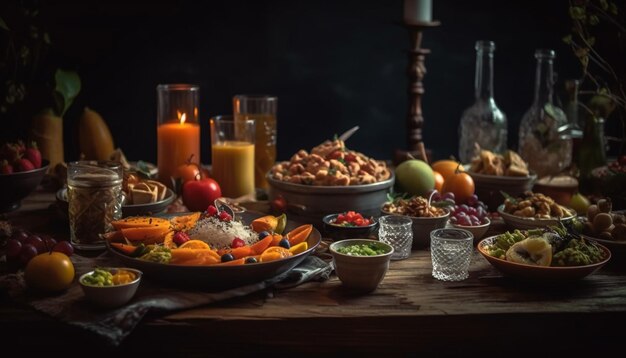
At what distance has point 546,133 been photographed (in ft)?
9.35

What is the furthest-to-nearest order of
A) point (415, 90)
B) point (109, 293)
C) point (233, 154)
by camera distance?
point (415, 90) < point (233, 154) < point (109, 293)

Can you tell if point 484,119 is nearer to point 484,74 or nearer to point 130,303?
point 484,74

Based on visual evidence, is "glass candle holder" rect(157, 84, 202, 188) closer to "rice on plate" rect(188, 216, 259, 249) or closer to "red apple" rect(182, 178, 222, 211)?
"red apple" rect(182, 178, 222, 211)

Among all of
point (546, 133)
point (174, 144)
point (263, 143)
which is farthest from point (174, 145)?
point (546, 133)

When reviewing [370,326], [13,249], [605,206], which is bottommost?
[370,326]

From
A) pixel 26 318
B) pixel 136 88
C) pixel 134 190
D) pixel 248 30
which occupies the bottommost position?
pixel 26 318

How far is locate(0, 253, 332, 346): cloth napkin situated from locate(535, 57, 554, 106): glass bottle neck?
57.3 inches

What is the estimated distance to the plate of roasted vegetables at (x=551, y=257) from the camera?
1.75 meters

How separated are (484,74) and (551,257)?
134 centimetres

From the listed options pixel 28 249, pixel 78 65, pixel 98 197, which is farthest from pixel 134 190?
pixel 78 65

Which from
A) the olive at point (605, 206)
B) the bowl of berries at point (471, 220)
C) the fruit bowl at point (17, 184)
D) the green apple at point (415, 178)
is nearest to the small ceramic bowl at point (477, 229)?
the bowl of berries at point (471, 220)

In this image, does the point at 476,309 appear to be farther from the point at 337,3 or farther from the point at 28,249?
the point at 337,3

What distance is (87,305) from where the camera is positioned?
162 centimetres

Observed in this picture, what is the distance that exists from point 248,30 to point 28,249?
223cm
